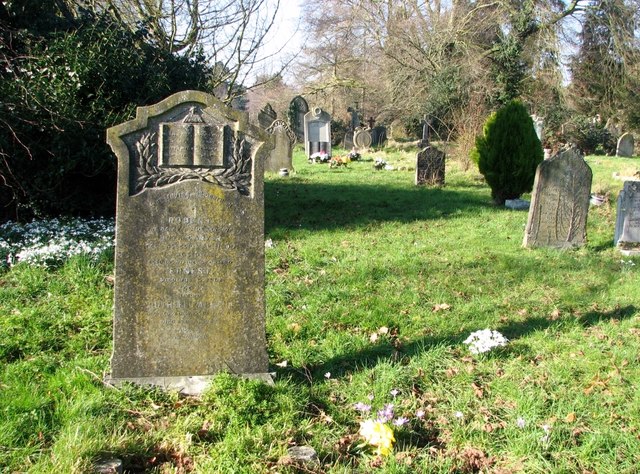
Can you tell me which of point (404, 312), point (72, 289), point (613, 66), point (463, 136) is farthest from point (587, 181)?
point (613, 66)

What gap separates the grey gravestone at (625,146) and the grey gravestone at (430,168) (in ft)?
57.0

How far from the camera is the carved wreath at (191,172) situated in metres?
3.79

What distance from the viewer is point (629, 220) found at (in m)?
8.44

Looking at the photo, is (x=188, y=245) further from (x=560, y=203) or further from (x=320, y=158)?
(x=320, y=158)

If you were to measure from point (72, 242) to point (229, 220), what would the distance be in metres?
4.40

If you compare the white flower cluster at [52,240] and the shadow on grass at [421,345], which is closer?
the shadow on grass at [421,345]

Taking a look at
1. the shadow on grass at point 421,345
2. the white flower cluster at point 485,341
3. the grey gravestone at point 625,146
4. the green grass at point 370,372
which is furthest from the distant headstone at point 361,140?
the white flower cluster at point 485,341

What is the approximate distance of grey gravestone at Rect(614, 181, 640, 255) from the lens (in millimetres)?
8422

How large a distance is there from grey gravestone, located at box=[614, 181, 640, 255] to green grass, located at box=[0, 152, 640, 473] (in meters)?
0.44

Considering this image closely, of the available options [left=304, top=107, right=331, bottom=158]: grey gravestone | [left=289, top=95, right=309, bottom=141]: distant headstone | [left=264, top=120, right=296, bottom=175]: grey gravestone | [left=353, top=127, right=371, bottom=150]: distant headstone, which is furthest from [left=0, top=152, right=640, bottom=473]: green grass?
[left=289, top=95, right=309, bottom=141]: distant headstone

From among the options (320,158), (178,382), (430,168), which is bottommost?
(178,382)

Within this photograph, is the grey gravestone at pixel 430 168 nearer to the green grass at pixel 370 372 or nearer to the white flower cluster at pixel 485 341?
the green grass at pixel 370 372

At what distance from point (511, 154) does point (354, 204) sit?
375 centimetres

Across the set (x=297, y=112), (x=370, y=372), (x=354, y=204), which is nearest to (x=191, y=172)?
(x=370, y=372)
